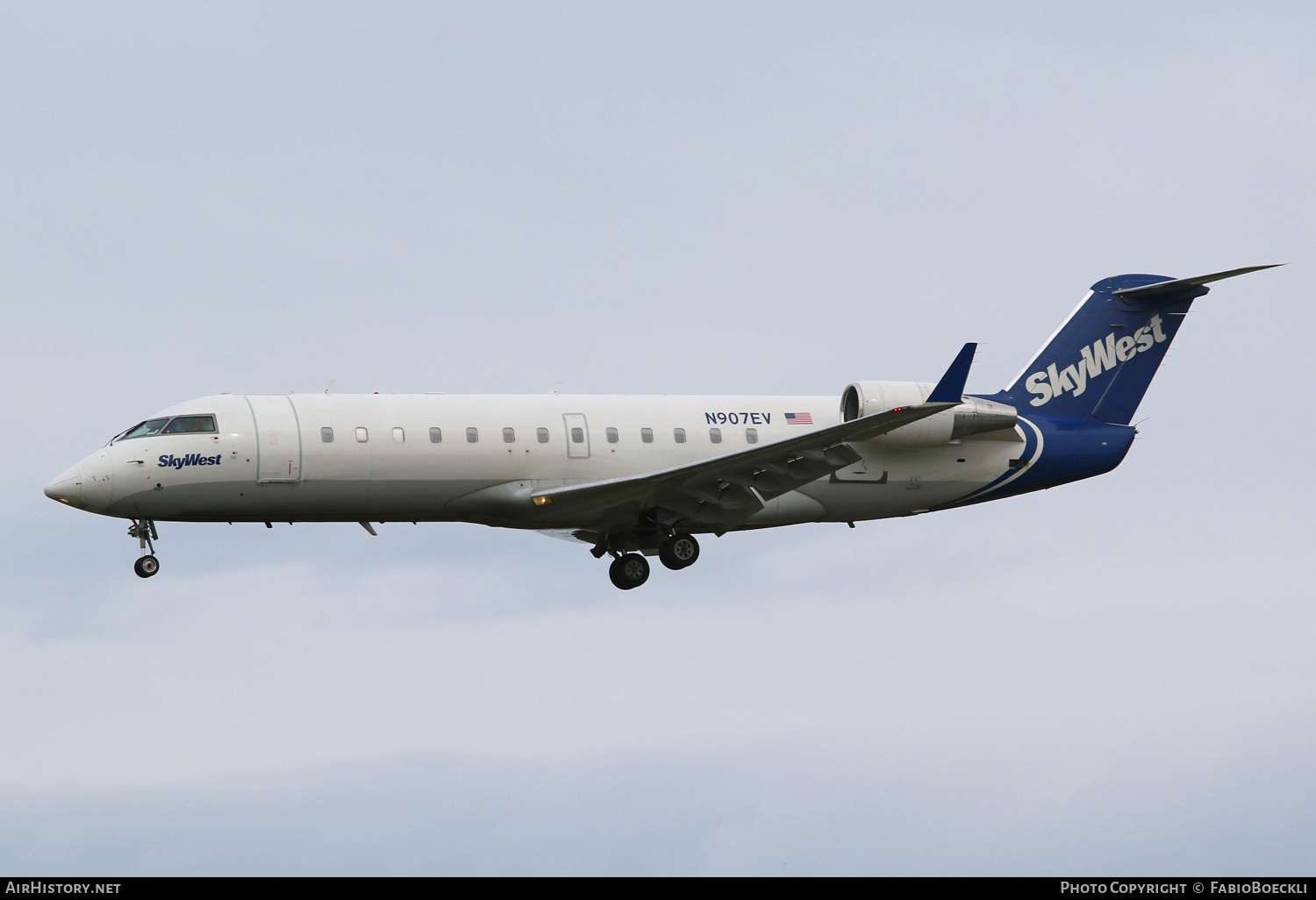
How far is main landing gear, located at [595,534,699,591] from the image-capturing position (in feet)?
109

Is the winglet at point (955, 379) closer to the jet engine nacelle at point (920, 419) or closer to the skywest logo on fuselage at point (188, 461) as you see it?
the jet engine nacelle at point (920, 419)

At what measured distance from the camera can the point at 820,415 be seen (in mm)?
34281

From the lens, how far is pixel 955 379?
98.4ft

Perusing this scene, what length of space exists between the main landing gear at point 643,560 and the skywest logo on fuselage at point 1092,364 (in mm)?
8360

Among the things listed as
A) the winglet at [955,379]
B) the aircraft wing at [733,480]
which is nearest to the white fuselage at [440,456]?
the aircraft wing at [733,480]

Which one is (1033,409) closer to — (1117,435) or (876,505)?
(1117,435)

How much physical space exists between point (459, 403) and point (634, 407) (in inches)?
140

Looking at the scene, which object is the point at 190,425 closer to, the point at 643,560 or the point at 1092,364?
the point at 643,560

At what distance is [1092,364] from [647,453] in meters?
10.4

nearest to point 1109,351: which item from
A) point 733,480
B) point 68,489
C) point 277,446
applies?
point 733,480

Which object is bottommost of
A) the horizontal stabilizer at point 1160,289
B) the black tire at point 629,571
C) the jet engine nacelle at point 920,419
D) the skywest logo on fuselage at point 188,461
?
the black tire at point 629,571

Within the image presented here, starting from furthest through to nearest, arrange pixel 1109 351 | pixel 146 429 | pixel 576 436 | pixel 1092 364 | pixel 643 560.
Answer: pixel 1109 351, pixel 1092 364, pixel 643 560, pixel 576 436, pixel 146 429

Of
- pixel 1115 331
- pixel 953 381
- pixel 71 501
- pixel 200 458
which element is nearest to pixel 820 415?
pixel 953 381

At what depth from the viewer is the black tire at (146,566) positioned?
3094 centimetres
